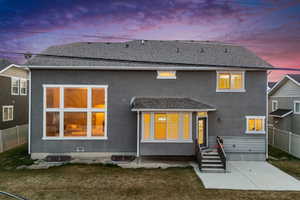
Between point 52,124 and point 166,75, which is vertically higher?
point 166,75

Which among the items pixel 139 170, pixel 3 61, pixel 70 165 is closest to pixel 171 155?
pixel 139 170

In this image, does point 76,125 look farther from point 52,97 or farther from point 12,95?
point 12,95

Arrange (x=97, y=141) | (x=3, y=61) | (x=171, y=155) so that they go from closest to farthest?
(x=171, y=155), (x=97, y=141), (x=3, y=61)

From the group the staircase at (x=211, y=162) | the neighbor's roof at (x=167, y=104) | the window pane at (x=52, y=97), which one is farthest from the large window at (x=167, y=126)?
the window pane at (x=52, y=97)

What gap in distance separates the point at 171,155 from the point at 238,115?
5067mm

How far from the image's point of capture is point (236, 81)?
12141 millimetres

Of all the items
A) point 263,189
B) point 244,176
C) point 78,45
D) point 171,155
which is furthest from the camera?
point 78,45

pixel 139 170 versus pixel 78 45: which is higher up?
pixel 78 45

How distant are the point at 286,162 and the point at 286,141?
2.77 m

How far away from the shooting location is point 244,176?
9234mm

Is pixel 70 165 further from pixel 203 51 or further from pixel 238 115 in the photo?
pixel 203 51

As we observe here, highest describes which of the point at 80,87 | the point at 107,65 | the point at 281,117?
the point at 107,65

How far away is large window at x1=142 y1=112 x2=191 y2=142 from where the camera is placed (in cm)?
1099

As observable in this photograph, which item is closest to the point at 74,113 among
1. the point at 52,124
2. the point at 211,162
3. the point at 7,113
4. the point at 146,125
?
the point at 52,124
